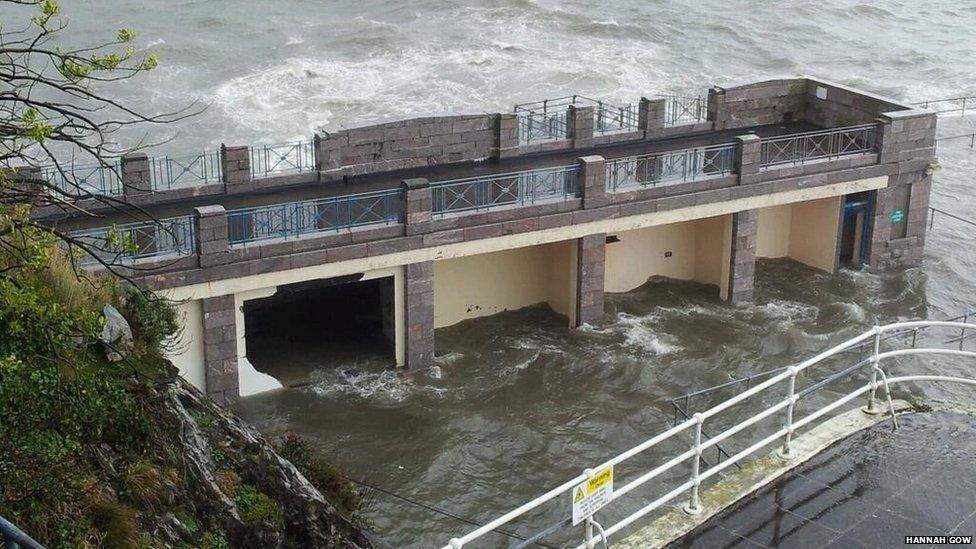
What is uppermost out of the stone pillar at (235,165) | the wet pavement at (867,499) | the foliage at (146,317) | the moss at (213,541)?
the wet pavement at (867,499)

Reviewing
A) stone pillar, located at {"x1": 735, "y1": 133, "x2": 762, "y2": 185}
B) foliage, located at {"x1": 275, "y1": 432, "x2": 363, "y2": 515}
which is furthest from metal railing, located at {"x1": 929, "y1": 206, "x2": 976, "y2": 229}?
foliage, located at {"x1": 275, "y1": 432, "x2": 363, "y2": 515}

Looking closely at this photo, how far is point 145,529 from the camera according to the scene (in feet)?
40.3

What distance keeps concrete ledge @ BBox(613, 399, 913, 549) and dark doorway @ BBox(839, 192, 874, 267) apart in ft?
66.6

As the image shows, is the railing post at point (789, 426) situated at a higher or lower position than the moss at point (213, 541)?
higher

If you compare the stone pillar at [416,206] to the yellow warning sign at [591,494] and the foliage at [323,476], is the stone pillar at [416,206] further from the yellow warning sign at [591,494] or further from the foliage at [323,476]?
the yellow warning sign at [591,494]

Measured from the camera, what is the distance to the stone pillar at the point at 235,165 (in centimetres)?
2742

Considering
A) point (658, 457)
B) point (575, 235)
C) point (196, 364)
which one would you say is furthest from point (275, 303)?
point (658, 457)

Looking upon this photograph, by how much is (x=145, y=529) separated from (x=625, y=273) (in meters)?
20.5

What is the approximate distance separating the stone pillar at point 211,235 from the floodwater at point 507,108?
323 cm

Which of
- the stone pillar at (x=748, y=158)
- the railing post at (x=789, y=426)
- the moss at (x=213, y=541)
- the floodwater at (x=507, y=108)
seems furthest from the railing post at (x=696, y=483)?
the stone pillar at (x=748, y=158)

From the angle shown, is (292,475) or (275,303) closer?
(292,475)

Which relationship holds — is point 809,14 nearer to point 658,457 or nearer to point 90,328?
point 658,457

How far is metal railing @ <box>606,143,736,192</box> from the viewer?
28547mm

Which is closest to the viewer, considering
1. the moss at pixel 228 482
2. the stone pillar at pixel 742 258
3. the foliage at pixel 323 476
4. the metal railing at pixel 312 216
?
the moss at pixel 228 482
